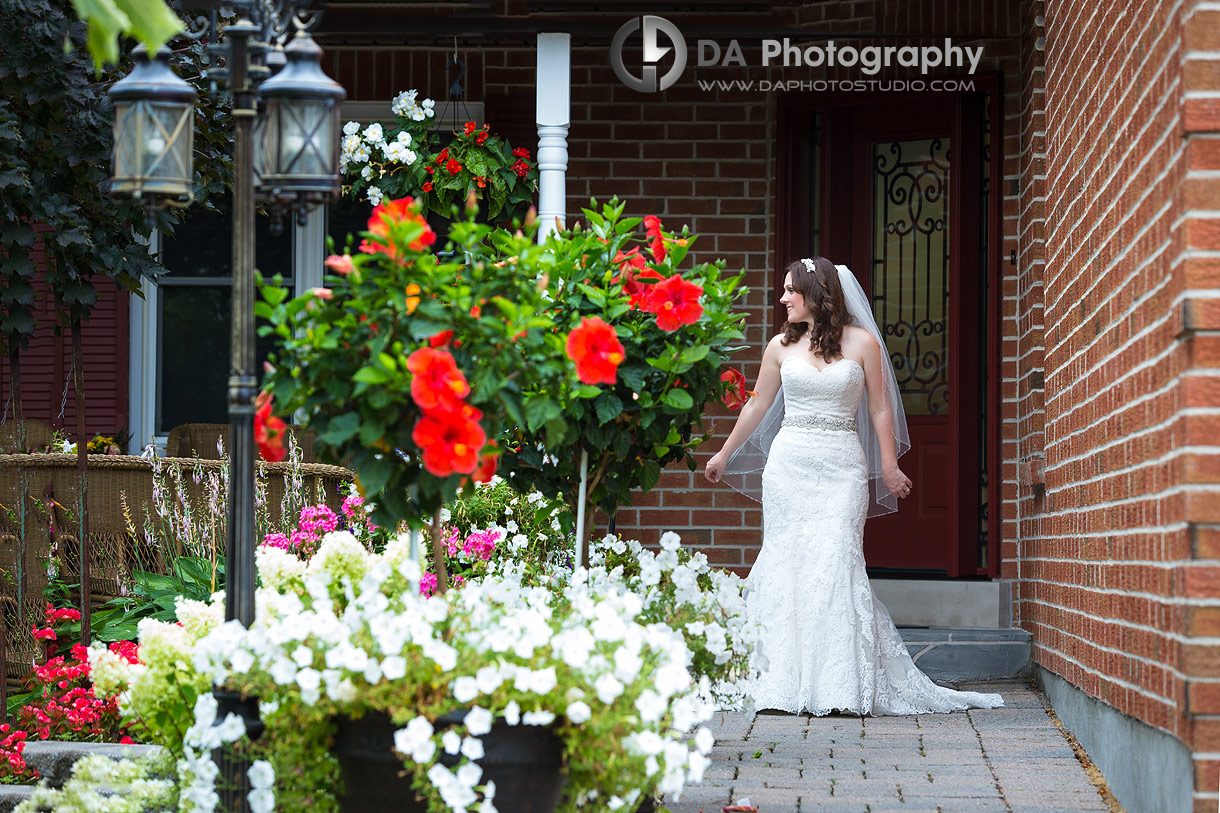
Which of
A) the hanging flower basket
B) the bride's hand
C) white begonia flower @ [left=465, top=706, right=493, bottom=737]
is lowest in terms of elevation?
white begonia flower @ [left=465, top=706, right=493, bottom=737]

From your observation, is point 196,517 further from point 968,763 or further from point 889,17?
point 889,17

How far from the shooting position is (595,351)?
329 cm

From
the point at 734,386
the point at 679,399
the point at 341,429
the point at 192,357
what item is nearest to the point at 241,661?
the point at 341,429

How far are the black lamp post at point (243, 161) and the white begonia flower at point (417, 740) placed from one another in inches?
21.7

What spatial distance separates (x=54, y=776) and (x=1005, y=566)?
4.55 meters

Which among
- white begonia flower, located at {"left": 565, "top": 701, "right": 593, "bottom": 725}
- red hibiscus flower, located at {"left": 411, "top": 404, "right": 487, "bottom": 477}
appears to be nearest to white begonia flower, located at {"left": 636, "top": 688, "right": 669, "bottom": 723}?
white begonia flower, located at {"left": 565, "top": 701, "right": 593, "bottom": 725}

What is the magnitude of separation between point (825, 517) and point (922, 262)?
1.99 metres

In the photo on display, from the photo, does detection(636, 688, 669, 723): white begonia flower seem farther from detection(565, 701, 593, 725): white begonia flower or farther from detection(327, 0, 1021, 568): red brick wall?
detection(327, 0, 1021, 568): red brick wall

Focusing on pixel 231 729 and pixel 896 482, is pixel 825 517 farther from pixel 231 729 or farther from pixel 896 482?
pixel 231 729

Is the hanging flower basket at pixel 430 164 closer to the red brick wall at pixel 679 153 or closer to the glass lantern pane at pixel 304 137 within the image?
the red brick wall at pixel 679 153

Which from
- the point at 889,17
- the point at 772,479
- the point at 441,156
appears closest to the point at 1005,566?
the point at 772,479

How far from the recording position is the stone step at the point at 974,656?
21.7 feet

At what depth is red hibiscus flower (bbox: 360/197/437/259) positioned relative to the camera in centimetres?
305

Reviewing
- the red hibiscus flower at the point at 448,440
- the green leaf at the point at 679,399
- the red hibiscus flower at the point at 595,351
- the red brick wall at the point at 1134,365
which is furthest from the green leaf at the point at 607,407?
the red brick wall at the point at 1134,365
